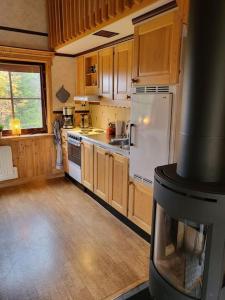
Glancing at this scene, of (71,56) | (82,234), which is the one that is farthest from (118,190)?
(71,56)

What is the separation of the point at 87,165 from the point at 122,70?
146 cm

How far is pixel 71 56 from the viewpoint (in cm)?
429

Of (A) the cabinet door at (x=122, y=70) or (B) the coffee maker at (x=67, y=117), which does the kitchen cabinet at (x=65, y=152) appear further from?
(A) the cabinet door at (x=122, y=70)

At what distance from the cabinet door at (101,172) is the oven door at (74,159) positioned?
0.54m

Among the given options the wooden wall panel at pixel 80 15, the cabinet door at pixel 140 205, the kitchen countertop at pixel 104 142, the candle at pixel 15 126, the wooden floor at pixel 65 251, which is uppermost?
the wooden wall panel at pixel 80 15

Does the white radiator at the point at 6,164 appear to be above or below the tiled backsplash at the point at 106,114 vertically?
below

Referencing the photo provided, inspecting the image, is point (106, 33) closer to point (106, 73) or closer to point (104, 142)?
point (106, 73)

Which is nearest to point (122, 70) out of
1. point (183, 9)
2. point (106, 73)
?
point (106, 73)

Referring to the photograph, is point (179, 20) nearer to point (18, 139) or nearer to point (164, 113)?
point (164, 113)

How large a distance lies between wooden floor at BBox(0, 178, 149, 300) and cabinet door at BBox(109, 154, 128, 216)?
0.24 meters

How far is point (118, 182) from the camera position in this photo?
288 centimetres

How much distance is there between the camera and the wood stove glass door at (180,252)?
54.5 inches

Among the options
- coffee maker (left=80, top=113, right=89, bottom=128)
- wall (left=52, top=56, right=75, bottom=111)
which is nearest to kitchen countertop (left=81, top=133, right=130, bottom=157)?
coffee maker (left=80, top=113, right=89, bottom=128)

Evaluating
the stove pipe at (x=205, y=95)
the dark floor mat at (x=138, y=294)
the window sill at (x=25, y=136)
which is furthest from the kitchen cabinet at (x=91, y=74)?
the dark floor mat at (x=138, y=294)
